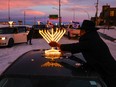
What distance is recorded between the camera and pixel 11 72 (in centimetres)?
458

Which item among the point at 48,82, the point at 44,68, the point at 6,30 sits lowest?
the point at 6,30

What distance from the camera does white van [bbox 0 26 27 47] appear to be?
109 feet

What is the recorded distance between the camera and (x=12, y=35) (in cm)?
3438

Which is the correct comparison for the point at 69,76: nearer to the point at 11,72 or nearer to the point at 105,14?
the point at 11,72

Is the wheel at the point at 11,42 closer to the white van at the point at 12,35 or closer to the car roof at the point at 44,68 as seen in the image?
the white van at the point at 12,35

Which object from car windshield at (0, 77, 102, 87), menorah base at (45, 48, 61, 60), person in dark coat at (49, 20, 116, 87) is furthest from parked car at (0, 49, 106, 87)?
person in dark coat at (49, 20, 116, 87)

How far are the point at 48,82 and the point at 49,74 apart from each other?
9 centimetres

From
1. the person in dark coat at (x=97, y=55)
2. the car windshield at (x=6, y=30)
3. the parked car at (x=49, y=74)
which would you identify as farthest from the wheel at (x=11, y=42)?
the parked car at (x=49, y=74)

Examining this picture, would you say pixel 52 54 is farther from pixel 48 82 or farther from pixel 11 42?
pixel 11 42

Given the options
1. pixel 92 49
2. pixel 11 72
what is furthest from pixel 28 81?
pixel 92 49

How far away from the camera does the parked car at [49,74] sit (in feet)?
14.7

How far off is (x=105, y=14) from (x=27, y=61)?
145753mm

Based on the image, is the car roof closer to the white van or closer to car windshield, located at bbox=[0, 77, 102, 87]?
car windshield, located at bbox=[0, 77, 102, 87]

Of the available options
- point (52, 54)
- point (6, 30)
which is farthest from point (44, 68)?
point (6, 30)
